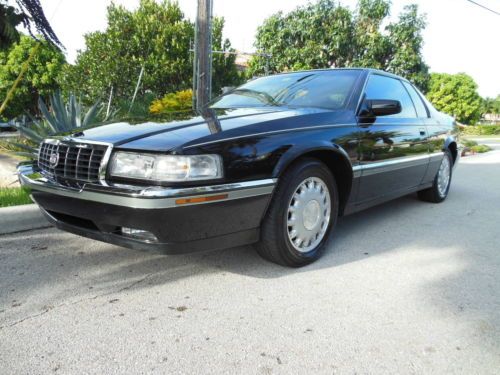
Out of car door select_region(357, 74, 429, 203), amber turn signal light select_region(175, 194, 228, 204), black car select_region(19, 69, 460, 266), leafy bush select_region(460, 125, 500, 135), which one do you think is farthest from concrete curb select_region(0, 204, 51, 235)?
leafy bush select_region(460, 125, 500, 135)

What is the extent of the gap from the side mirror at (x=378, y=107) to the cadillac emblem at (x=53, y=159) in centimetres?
227

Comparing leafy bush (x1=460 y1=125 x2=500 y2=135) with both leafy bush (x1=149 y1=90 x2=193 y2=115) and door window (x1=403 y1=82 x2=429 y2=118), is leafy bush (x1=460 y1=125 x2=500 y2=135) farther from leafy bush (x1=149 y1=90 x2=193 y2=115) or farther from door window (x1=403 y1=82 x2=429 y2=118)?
door window (x1=403 y1=82 x2=429 y2=118)

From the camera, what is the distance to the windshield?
11.1 feet

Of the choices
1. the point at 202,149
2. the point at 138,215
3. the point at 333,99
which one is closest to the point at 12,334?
the point at 138,215

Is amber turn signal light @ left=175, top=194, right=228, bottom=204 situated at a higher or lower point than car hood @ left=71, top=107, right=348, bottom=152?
lower

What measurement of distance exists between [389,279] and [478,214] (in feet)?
8.37

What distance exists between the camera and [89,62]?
23141 mm

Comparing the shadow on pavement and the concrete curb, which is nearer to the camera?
the shadow on pavement

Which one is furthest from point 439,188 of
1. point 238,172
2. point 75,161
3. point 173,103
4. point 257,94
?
point 173,103

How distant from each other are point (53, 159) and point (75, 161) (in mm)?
278

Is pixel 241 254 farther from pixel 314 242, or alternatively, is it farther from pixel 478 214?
pixel 478 214

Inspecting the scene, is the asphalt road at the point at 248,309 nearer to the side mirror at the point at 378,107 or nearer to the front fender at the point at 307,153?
the front fender at the point at 307,153

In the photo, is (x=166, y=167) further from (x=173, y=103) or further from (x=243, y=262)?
(x=173, y=103)

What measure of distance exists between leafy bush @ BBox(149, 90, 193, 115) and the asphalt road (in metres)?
4.63
